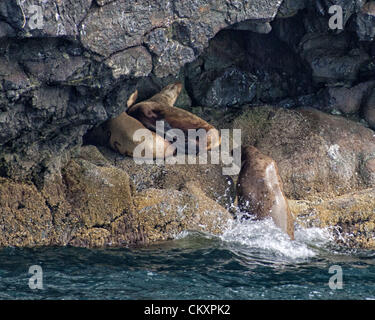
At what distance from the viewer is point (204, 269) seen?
20.2 feet

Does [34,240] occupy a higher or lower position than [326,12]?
lower

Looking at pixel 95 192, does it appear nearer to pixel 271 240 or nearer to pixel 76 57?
pixel 76 57

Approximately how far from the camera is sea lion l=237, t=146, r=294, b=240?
7.45m

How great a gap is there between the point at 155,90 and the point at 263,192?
276cm

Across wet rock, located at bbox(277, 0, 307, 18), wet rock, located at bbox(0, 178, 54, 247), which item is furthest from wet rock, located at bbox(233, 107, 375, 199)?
wet rock, located at bbox(0, 178, 54, 247)

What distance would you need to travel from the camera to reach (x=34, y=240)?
6598 millimetres

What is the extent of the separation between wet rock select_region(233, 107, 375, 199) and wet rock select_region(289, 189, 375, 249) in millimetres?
461

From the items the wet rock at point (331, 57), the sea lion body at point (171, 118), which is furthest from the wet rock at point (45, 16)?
the wet rock at point (331, 57)

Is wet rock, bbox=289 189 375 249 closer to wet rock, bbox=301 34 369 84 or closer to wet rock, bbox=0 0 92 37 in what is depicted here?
wet rock, bbox=301 34 369 84

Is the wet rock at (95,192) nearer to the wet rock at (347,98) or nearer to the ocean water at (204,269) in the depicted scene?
the ocean water at (204,269)

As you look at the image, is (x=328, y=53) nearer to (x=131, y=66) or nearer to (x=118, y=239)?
(x=131, y=66)
